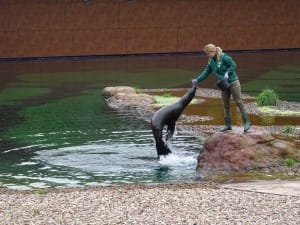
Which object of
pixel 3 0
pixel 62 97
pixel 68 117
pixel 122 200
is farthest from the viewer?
pixel 3 0

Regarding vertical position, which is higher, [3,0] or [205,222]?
[3,0]

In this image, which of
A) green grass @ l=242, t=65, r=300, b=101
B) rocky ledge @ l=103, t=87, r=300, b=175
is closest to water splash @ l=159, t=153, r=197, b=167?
rocky ledge @ l=103, t=87, r=300, b=175

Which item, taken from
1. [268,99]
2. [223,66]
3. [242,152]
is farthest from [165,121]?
[268,99]

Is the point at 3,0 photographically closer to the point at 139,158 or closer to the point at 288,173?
the point at 139,158

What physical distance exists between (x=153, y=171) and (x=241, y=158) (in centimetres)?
157

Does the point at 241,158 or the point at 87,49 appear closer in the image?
the point at 241,158

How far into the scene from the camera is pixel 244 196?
1206 centimetres

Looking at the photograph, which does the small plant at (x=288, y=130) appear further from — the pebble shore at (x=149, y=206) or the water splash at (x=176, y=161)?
the pebble shore at (x=149, y=206)

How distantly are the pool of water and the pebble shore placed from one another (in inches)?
67.8

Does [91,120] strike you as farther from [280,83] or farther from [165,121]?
[280,83]

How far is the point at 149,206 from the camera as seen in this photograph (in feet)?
37.8

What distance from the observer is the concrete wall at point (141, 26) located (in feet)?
124

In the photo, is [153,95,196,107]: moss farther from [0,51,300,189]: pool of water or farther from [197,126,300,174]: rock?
[197,126,300,174]: rock

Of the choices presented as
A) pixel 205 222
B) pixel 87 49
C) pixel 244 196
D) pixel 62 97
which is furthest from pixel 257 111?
pixel 87 49
